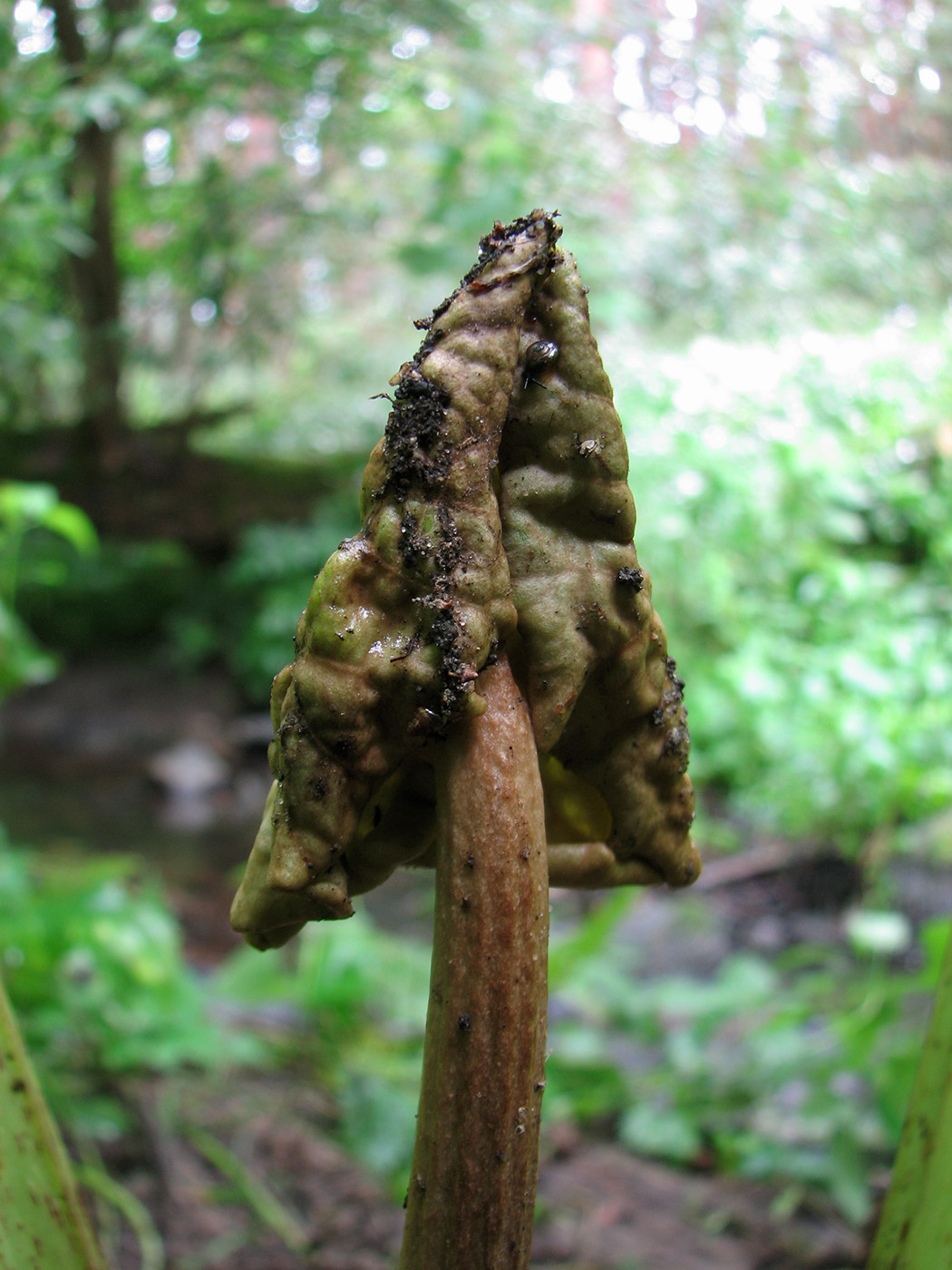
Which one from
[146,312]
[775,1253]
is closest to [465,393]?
[775,1253]

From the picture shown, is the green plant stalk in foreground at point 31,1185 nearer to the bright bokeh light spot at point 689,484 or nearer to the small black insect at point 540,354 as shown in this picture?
the small black insect at point 540,354

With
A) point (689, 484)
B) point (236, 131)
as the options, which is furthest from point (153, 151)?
point (689, 484)

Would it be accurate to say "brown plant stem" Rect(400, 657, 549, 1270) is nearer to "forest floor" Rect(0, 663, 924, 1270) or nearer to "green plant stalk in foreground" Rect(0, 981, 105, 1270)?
"green plant stalk in foreground" Rect(0, 981, 105, 1270)

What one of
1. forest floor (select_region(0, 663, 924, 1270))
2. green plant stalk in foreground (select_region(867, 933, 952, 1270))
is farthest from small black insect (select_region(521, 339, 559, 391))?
forest floor (select_region(0, 663, 924, 1270))

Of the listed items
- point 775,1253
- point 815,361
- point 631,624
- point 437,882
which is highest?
point 631,624

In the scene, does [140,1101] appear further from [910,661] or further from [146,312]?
[146,312]

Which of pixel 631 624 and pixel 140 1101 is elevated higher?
pixel 631 624

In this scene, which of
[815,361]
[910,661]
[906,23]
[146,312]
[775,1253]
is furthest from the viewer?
[146,312]
